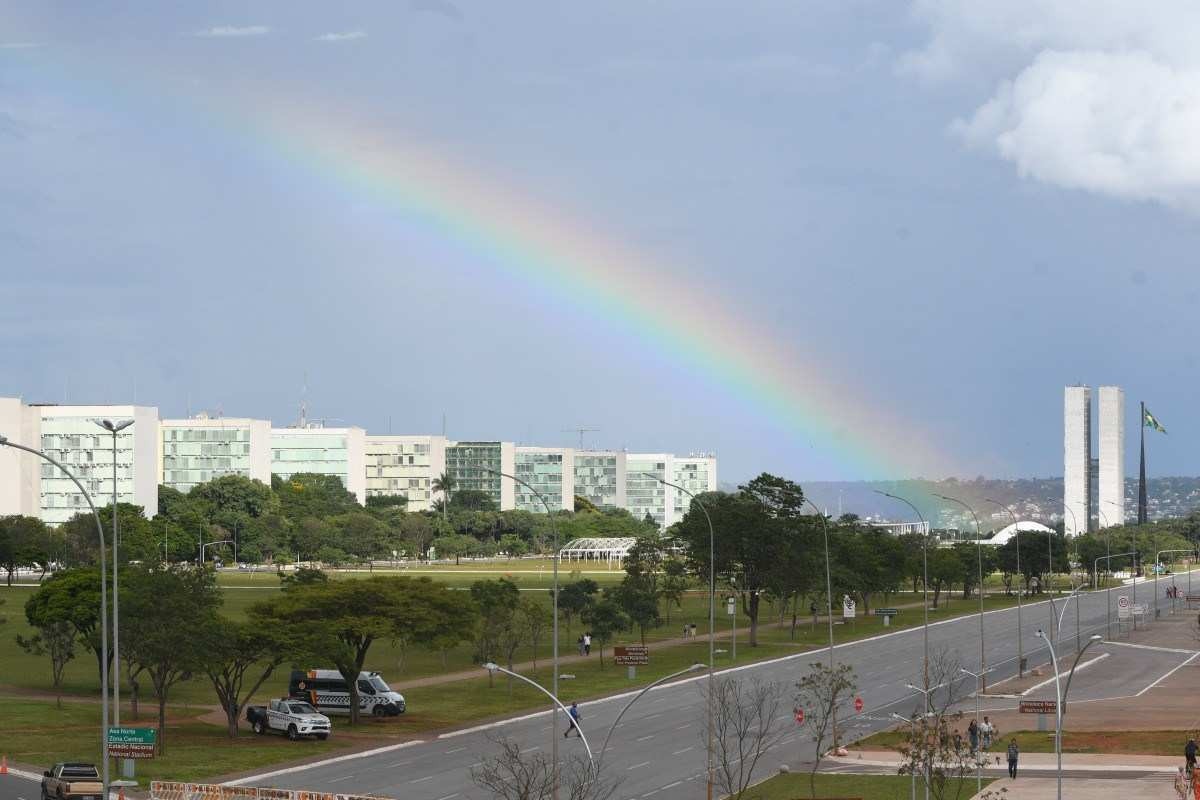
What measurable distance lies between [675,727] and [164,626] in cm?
2370

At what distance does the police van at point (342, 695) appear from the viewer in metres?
A: 80.2

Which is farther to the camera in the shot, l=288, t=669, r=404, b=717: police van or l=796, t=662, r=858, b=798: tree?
l=288, t=669, r=404, b=717: police van

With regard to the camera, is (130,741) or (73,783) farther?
(73,783)

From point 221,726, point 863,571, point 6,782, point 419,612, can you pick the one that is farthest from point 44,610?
point 863,571

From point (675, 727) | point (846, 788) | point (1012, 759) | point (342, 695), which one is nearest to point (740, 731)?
point (846, 788)

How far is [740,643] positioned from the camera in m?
124

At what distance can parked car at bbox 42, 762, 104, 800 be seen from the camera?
52.1m

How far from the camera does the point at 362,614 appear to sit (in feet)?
258

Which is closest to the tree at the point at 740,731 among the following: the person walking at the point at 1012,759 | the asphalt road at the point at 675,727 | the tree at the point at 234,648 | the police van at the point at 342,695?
the asphalt road at the point at 675,727

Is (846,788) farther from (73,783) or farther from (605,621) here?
(605,621)

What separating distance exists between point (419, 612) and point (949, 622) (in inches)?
3155

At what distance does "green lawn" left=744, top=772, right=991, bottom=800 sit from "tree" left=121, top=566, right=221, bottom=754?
25486mm

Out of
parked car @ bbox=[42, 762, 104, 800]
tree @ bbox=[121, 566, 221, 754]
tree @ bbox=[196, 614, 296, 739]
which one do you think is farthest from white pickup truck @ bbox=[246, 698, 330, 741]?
parked car @ bbox=[42, 762, 104, 800]

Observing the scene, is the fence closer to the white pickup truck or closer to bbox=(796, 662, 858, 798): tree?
the white pickup truck
